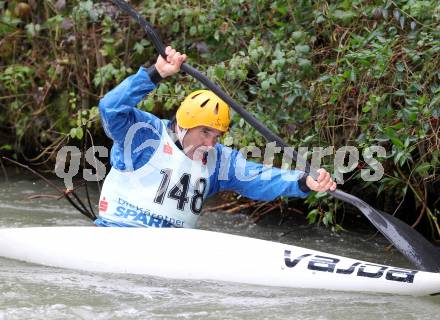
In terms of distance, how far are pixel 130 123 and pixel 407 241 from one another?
1721 mm

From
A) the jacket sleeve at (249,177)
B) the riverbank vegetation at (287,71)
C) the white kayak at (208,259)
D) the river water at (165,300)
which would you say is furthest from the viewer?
the riverbank vegetation at (287,71)

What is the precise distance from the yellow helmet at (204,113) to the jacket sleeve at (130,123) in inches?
8.7

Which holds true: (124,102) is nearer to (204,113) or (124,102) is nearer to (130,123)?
(130,123)

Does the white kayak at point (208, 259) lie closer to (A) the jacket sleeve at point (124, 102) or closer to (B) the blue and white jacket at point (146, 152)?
(B) the blue and white jacket at point (146, 152)

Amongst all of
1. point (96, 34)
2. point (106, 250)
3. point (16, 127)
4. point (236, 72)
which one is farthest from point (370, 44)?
point (16, 127)

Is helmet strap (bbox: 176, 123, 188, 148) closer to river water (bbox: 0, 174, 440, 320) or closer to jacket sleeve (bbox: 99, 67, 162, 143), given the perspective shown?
jacket sleeve (bbox: 99, 67, 162, 143)

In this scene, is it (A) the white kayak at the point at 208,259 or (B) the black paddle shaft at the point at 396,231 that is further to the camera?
(B) the black paddle shaft at the point at 396,231

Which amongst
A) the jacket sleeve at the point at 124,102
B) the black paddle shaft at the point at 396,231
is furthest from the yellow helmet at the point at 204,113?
the jacket sleeve at the point at 124,102

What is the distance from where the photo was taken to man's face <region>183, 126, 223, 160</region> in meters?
5.05

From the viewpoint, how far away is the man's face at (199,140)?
5.05 meters

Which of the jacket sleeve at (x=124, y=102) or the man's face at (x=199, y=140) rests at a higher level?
the jacket sleeve at (x=124, y=102)

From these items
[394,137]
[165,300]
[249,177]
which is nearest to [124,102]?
[249,177]

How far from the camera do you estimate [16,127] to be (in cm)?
820

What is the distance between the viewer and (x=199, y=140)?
16.7 feet
